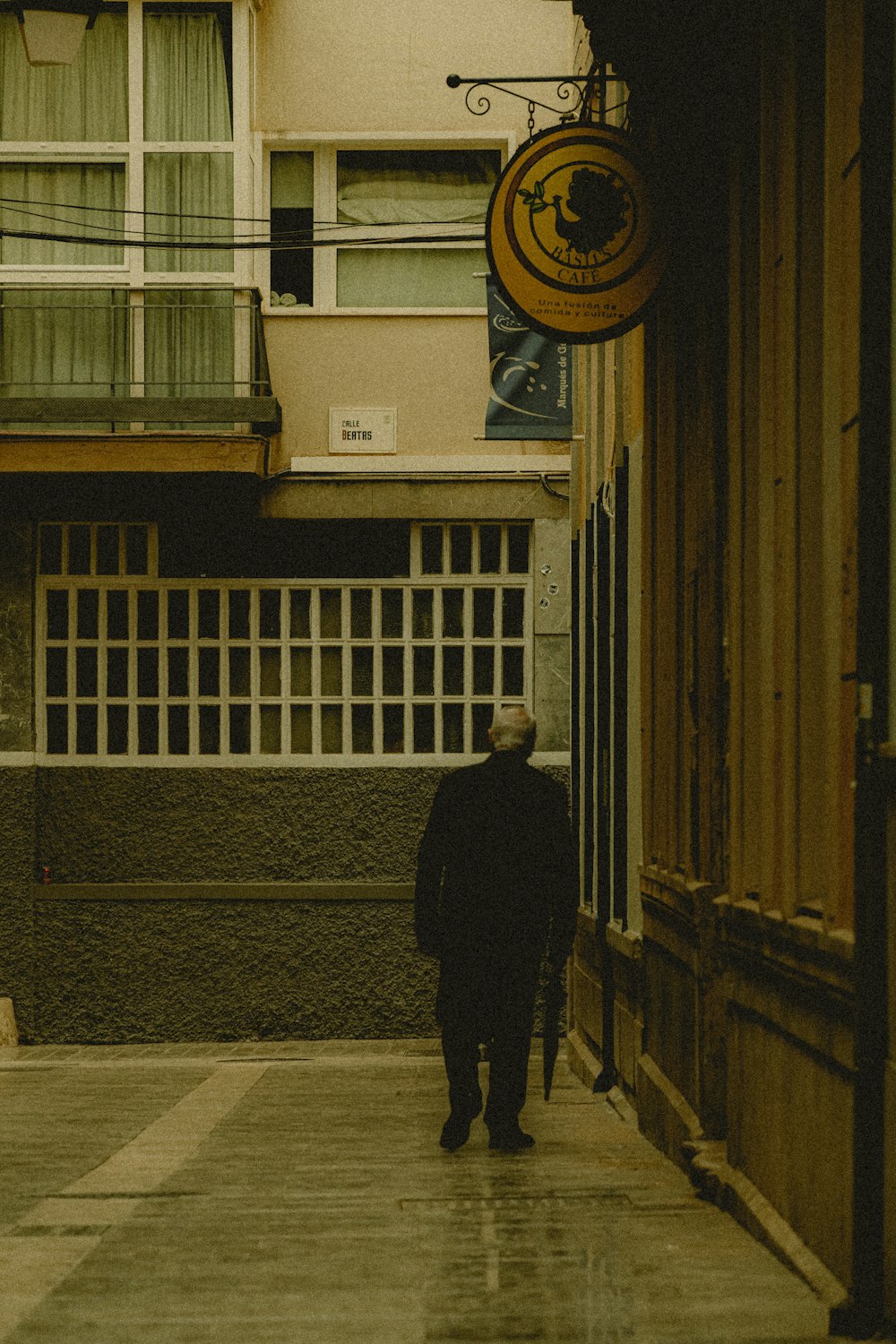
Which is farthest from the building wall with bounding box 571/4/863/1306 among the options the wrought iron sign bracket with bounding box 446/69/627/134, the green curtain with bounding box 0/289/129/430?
the green curtain with bounding box 0/289/129/430

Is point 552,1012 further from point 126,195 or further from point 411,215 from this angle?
point 126,195

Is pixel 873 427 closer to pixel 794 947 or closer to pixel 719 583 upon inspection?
pixel 794 947

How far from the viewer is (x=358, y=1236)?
5363 millimetres

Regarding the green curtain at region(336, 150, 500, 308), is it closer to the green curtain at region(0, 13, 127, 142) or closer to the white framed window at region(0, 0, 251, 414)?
the white framed window at region(0, 0, 251, 414)

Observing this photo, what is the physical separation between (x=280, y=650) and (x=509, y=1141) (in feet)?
21.6

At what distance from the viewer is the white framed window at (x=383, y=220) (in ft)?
43.3

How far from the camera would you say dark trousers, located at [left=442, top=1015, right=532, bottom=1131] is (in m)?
7.17

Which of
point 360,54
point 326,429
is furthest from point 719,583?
point 360,54

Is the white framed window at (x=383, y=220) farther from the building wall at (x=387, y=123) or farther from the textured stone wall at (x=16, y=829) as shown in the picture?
the textured stone wall at (x=16, y=829)

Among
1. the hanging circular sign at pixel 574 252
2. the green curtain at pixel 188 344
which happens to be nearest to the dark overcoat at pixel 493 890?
the hanging circular sign at pixel 574 252

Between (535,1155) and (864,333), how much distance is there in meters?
3.97

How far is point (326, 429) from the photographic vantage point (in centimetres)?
1314

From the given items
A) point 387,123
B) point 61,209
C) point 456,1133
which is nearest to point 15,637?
point 61,209

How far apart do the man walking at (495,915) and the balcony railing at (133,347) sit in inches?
237
